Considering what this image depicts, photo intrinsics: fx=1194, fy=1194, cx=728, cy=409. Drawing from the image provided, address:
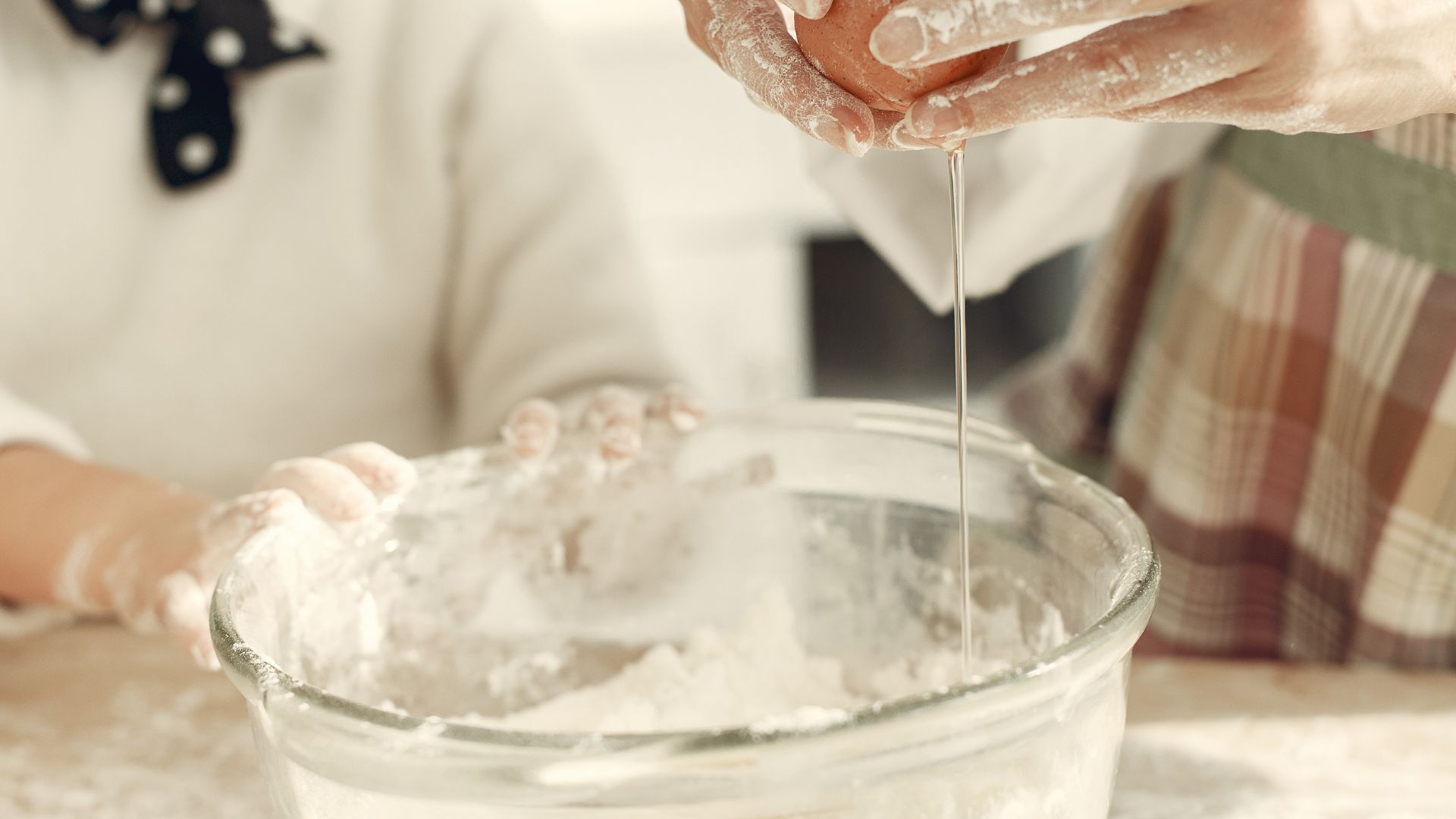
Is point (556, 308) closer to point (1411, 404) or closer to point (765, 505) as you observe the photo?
point (765, 505)

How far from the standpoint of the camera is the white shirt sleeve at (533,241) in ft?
3.08

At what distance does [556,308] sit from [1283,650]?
60 cm

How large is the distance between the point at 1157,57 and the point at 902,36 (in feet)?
0.27

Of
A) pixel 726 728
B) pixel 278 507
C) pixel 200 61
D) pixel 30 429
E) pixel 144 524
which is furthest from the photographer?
pixel 200 61

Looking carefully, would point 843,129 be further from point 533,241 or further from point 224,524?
point 533,241

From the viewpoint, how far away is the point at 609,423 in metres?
0.56

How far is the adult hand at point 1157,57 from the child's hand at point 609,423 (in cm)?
21

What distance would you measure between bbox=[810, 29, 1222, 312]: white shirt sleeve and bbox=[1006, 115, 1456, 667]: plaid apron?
0.11 metres

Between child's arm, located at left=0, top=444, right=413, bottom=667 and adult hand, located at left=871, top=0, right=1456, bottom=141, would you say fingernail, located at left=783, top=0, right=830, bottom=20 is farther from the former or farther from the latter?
child's arm, located at left=0, top=444, right=413, bottom=667

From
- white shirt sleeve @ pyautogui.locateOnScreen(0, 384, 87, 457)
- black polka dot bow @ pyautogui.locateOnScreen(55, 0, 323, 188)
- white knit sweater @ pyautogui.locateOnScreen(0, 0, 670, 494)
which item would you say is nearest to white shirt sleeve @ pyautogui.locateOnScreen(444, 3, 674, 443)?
white knit sweater @ pyautogui.locateOnScreen(0, 0, 670, 494)

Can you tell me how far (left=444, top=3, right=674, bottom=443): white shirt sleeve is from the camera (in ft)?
3.08

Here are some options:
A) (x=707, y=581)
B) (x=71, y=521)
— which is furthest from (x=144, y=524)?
(x=707, y=581)

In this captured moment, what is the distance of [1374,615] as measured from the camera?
2.39 ft

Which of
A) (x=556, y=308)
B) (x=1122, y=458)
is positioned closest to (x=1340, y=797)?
(x=1122, y=458)
